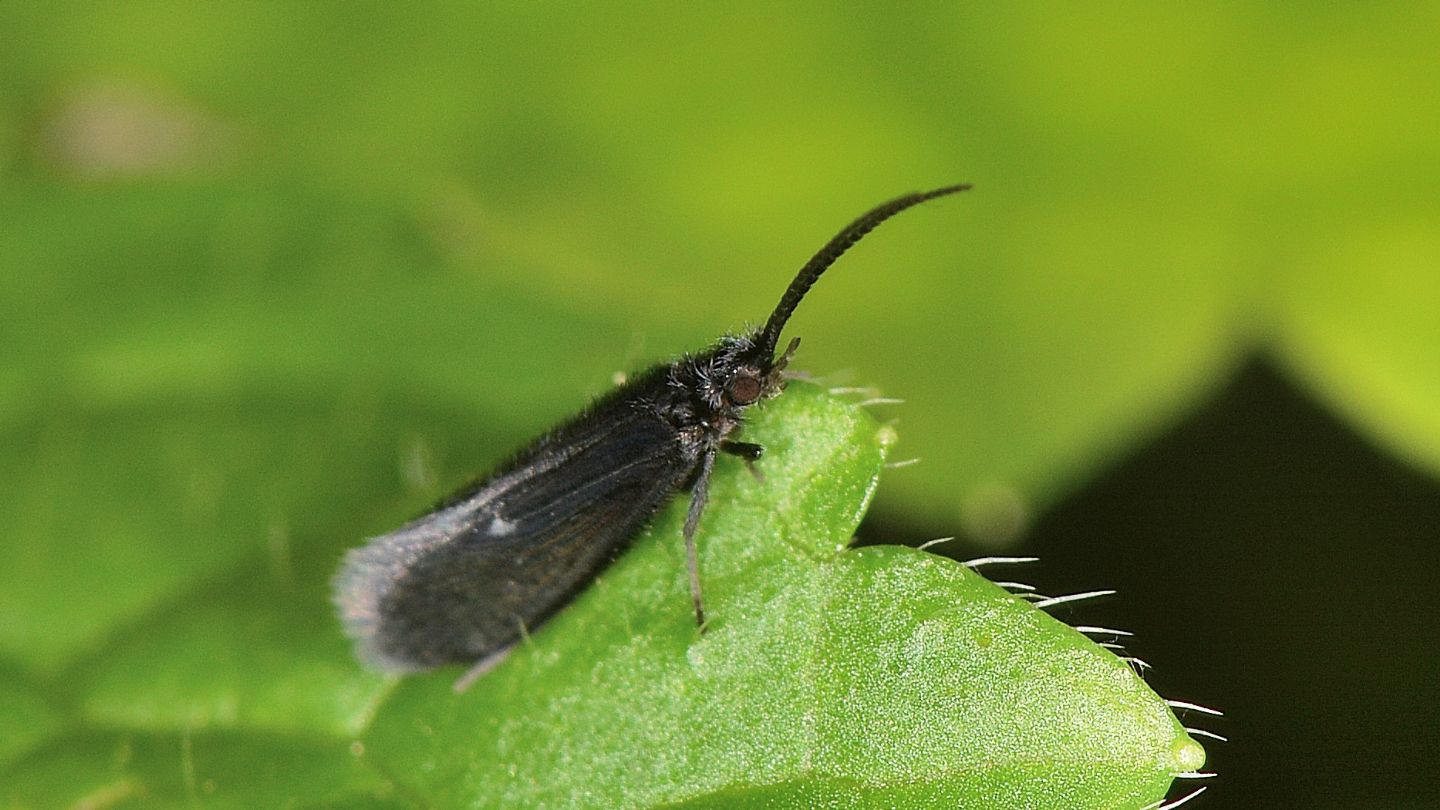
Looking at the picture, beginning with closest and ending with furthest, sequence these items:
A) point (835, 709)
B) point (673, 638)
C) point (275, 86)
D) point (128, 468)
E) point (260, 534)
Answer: point (835, 709) < point (673, 638) < point (260, 534) < point (128, 468) < point (275, 86)

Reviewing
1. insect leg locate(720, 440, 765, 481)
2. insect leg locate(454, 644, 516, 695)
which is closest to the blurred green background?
insect leg locate(720, 440, 765, 481)

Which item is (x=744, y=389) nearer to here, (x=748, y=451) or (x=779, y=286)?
(x=748, y=451)

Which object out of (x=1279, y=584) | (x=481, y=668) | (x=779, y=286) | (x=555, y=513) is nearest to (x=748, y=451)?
(x=555, y=513)

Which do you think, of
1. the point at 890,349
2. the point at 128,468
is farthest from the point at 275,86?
the point at 890,349

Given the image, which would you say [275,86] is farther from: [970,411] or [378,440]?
[970,411]

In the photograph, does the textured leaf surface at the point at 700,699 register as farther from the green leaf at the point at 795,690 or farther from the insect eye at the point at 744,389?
the insect eye at the point at 744,389

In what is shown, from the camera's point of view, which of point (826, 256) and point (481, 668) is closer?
point (481, 668)
